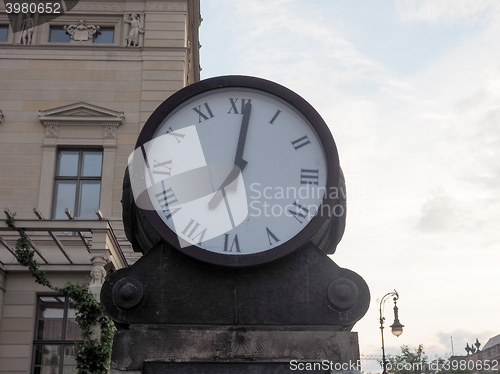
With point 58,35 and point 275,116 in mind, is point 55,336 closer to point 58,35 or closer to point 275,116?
point 58,35

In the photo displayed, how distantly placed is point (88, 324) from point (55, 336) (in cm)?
348

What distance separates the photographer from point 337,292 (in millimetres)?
3102

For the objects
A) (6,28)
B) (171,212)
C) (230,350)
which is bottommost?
(230,350)

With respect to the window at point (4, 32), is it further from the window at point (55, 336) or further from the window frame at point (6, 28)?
the window at point (55, 336)

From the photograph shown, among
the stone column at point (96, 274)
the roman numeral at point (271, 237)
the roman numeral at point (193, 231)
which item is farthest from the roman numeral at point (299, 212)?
the stone column at point (96, 274)

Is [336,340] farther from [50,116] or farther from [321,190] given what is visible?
[50,116]

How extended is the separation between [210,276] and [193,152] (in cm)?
62

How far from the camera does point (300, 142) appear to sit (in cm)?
338

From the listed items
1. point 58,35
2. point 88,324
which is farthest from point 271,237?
point 58,35

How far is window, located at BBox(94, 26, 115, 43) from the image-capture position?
21.3 m

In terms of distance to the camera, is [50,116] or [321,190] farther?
[50,116]

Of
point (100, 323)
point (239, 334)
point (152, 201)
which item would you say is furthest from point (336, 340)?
point (100, 323)

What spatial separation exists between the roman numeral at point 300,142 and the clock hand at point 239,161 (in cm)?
25

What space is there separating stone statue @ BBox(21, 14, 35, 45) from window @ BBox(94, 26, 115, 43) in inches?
78.2
